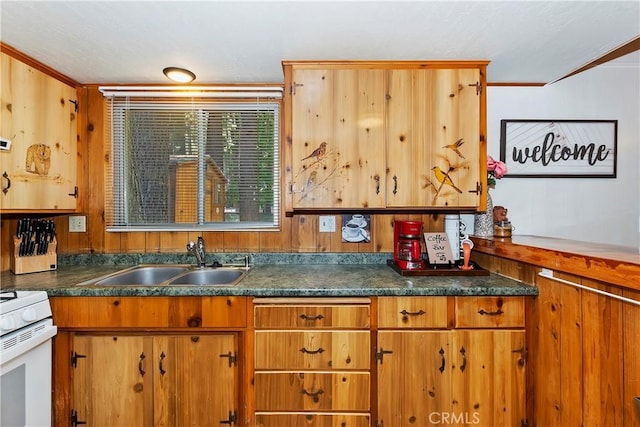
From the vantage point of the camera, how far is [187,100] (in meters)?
2.06

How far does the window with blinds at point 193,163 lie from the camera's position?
2.06 metres

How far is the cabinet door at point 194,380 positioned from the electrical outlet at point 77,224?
1.13 metres

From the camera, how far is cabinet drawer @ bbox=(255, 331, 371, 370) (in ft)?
4.74

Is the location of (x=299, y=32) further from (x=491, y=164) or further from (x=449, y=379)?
(x=449, y=379)

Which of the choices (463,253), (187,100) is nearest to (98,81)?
(187,100)

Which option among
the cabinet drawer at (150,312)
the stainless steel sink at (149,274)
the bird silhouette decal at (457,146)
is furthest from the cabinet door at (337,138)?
the stainless steel sink at (149,274)

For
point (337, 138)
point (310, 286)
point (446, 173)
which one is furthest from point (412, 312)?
point (337, 138)

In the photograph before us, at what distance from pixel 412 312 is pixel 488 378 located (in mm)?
504

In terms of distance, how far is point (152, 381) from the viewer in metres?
1.47

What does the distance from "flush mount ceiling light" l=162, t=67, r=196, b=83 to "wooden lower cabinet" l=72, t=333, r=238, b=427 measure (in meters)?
1.52

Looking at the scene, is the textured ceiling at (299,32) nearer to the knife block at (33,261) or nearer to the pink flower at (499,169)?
the pink flower at (499,169)

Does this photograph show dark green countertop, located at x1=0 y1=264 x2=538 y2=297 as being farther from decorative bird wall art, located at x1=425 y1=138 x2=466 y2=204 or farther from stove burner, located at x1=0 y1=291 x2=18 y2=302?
decorative bird wall art, located at x1=425 y1=138 x2=466 y2=204

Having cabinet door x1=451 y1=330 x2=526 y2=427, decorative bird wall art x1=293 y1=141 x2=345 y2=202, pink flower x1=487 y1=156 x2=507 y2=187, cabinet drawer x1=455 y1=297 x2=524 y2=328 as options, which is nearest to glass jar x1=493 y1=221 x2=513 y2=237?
pink flower x1=487 y1=156 x2=507 y2=187

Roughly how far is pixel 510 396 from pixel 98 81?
3.10 m
